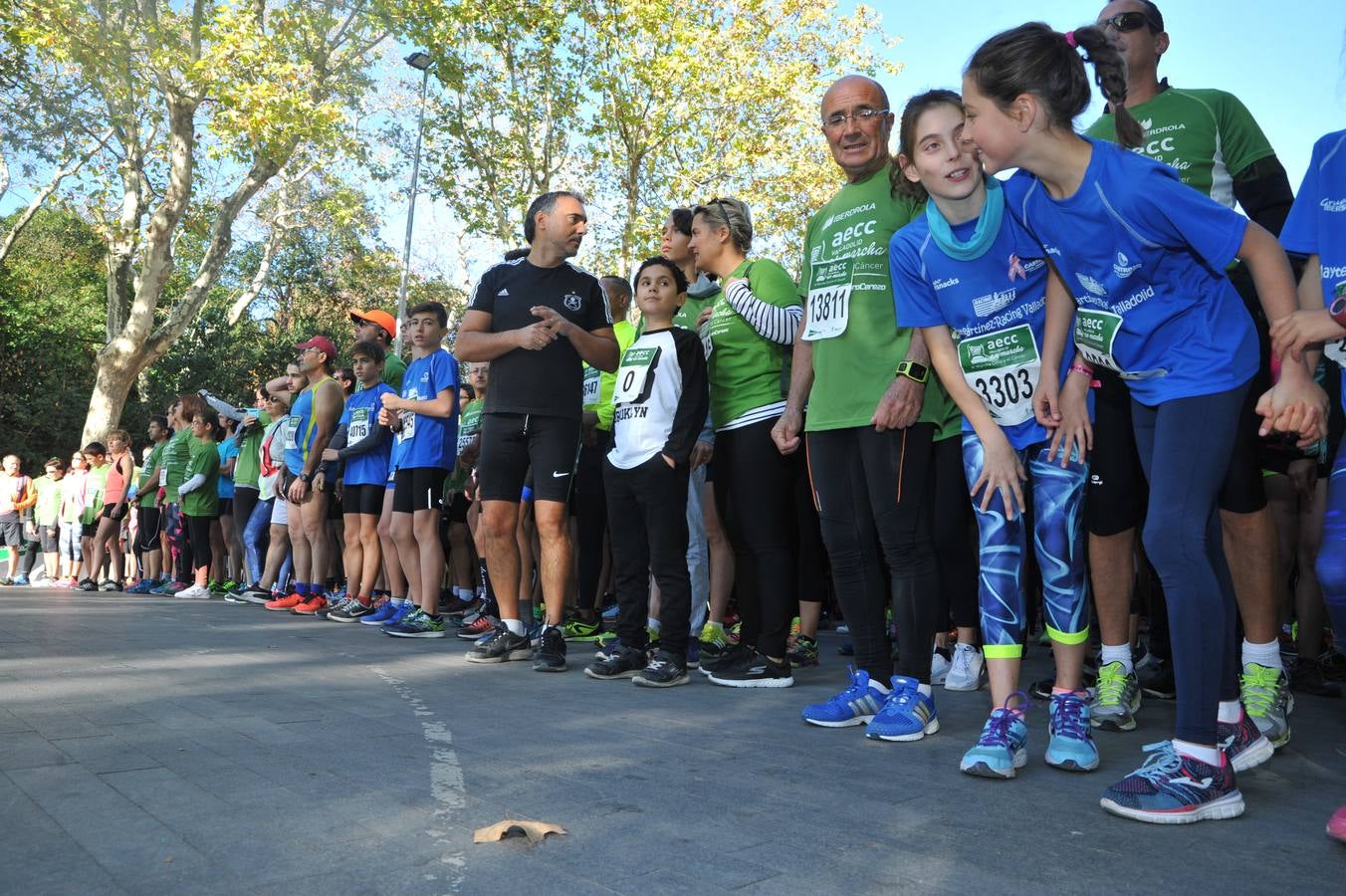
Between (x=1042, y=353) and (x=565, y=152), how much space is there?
19215mm

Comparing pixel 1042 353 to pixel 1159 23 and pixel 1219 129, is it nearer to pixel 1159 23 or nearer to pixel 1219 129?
pixel 1219 129

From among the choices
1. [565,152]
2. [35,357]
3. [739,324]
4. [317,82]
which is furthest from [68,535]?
[35,357]

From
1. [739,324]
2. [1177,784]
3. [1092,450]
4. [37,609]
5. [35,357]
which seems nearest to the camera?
[1177,784]

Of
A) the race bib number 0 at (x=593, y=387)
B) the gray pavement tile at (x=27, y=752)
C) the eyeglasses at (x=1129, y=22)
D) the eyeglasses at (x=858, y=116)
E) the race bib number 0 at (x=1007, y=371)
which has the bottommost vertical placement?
the gray pavement tile at (x=27, y=752)

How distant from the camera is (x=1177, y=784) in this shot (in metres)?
2.57

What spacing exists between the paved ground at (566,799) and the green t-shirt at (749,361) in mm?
1410

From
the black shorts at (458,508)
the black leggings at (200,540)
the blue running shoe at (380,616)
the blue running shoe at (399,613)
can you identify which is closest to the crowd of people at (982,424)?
the blue running shoe at (399,613)

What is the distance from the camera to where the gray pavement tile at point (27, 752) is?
2.91m

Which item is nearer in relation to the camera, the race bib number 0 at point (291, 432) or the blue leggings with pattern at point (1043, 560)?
the blue leggings with pattern at point (1043, 560)

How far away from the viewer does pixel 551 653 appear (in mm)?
5254

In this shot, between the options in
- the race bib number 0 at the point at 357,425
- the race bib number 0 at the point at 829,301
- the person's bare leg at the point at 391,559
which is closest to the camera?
the race bib number 0 at the point at 829,301

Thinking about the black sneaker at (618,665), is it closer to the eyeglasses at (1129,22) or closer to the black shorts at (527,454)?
the black shorts at (527,454)

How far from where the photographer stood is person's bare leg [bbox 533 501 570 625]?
17.9 feet

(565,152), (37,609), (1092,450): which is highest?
(565,152)
